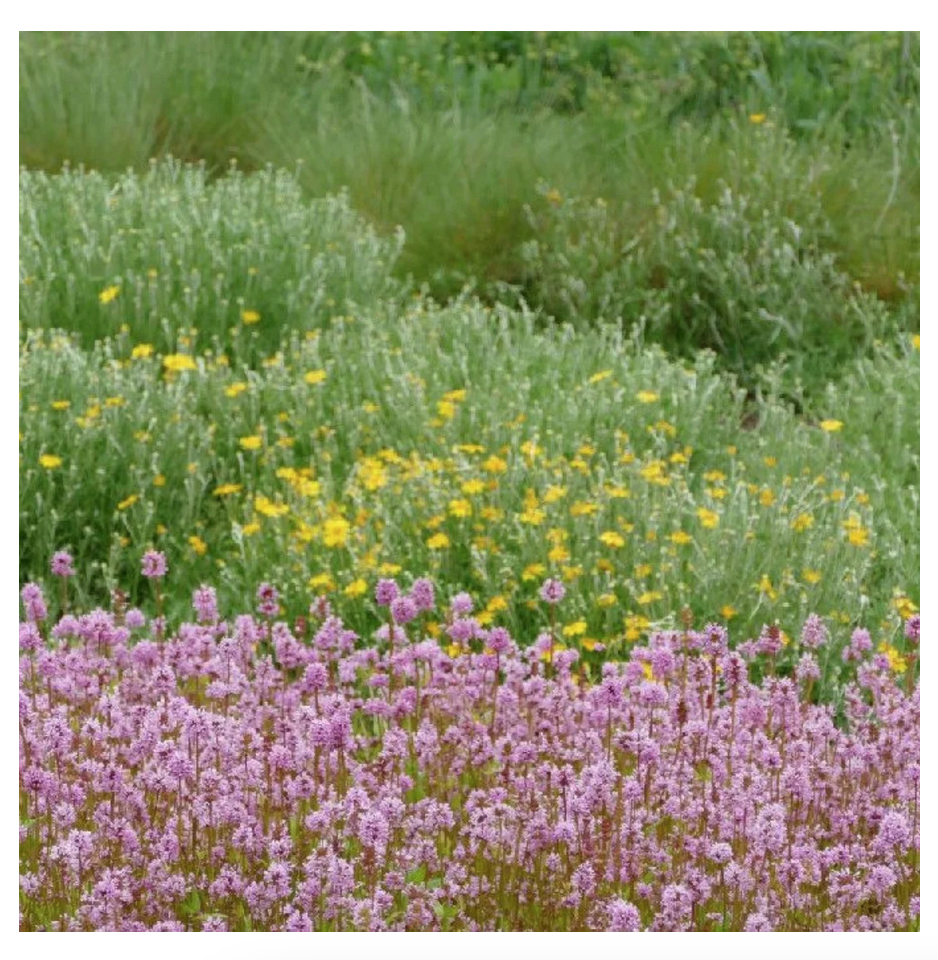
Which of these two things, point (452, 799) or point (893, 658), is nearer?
point (452, 799)

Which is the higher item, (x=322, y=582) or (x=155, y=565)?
(x=155, y=565)

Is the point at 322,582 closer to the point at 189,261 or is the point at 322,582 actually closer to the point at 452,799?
the point at 452,799

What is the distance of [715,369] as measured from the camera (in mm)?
5867

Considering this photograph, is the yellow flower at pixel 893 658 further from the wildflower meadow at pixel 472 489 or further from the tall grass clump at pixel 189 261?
the tall grass clump at pixel 189 261

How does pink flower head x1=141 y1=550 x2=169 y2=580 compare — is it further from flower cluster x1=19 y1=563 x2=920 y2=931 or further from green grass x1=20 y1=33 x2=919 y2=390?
green grass x1=20 y1=33 x2=919 y2=390

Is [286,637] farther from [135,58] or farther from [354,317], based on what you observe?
[135,58]

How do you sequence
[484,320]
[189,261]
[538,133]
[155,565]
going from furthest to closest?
[538,133] → [189,261] → [484,320] → [155,565]

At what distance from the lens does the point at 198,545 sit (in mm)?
4379

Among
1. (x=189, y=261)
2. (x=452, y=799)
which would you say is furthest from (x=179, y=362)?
(x=452, y=799)

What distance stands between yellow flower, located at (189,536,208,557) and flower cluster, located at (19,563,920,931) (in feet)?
3.47

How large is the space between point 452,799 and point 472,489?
4.22 feet

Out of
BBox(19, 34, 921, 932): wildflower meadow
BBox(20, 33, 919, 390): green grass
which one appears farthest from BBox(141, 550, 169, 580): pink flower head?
BBox(20, 33, 919, 390): green grass

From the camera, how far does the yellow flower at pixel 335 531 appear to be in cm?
416
